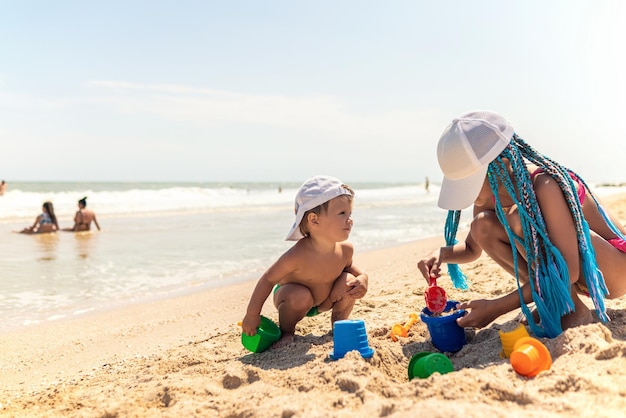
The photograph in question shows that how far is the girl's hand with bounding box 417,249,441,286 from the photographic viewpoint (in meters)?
2.92

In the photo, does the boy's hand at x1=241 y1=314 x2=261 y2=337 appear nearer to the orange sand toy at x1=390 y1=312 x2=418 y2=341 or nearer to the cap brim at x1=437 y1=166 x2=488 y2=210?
the orange sand toy at x1=390 y1=312 x2=418 y2=341

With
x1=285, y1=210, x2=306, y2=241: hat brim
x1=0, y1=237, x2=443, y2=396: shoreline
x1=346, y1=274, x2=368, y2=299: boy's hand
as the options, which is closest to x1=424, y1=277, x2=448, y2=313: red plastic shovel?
x1=346, y1=274, x2=368, y2=299: boy's hand

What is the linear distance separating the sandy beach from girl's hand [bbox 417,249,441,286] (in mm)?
311

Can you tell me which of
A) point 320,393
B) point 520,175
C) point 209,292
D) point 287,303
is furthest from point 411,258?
point 320,393

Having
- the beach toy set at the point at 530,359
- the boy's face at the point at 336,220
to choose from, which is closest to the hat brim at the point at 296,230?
the boy's face at the point at 336,220

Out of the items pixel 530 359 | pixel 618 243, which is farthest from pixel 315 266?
pixel 618 243

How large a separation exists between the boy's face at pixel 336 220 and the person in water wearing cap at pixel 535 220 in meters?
Result: 0.60

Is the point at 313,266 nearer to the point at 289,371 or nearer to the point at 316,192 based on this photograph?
the point at 316,192

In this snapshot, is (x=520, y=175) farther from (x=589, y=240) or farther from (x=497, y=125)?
(x=589, y=240)

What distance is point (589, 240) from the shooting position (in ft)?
8.01

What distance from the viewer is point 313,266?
3055mm

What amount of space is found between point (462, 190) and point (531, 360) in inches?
A: 34.8

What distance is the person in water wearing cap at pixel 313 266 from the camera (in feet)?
9.66

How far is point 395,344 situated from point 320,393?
0.81m
